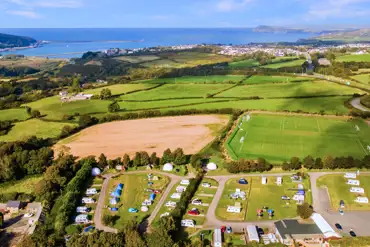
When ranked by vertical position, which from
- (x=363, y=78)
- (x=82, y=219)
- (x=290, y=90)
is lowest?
(x=82, y=219)

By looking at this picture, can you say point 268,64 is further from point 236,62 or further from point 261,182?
point 261,182

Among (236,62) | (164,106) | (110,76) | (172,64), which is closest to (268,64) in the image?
(236,62)

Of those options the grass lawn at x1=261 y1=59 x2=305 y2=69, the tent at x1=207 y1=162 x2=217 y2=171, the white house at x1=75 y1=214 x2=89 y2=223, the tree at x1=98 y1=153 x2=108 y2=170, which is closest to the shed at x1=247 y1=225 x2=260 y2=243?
the tent at x1=207 y1=162 x2=217 y2=171

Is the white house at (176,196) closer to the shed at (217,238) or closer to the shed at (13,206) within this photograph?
the shed at (217,238)

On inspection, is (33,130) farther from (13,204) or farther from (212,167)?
(212,167)

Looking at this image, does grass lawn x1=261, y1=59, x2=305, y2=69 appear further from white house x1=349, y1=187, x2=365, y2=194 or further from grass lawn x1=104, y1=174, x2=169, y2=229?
grass lawn x1=104, y1=174, x2=169, y2=229

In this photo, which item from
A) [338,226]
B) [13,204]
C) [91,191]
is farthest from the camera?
[91,191]

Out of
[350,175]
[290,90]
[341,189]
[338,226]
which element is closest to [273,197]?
[338,226]
